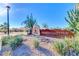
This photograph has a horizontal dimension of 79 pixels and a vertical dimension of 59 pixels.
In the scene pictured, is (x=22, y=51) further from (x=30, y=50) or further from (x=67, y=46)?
(x=67, y=46)

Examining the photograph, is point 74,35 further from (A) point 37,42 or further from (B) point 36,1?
(B) point 36,1

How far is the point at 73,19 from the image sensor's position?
107 centimetres

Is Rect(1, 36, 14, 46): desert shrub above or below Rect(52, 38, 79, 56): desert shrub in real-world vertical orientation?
above

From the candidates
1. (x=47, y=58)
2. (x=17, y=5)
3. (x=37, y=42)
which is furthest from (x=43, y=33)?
(x=17, y=5)

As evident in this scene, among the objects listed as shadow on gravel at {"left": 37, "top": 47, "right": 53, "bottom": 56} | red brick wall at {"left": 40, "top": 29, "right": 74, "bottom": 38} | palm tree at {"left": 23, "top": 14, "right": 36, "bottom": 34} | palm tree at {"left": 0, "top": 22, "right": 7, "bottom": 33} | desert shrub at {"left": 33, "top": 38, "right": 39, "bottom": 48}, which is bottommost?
shadow on gravel at {"left": 37, "top": 47, "right": 53, "bottom": 56}

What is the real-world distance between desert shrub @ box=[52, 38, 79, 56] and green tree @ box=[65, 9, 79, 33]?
9 cm

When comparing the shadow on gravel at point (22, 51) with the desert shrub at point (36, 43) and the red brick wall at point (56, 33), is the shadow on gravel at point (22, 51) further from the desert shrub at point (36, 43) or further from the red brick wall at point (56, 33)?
the red brick wall at point (56, 33)

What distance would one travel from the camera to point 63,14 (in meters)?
1.06

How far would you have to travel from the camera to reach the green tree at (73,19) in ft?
3.47

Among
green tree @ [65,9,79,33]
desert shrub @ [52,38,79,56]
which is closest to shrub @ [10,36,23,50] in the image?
desert shrub @ [52,38,79,56]

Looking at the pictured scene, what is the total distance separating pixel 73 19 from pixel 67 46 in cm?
21

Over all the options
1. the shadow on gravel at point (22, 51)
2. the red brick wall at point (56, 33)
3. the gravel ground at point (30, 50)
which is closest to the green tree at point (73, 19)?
the red brick wall at point (56, 33)

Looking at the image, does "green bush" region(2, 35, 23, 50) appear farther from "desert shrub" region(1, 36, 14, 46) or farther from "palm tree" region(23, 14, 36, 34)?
"palm tree" region(23, 14, 36, 34)

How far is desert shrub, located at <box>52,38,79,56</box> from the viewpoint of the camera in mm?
1041
